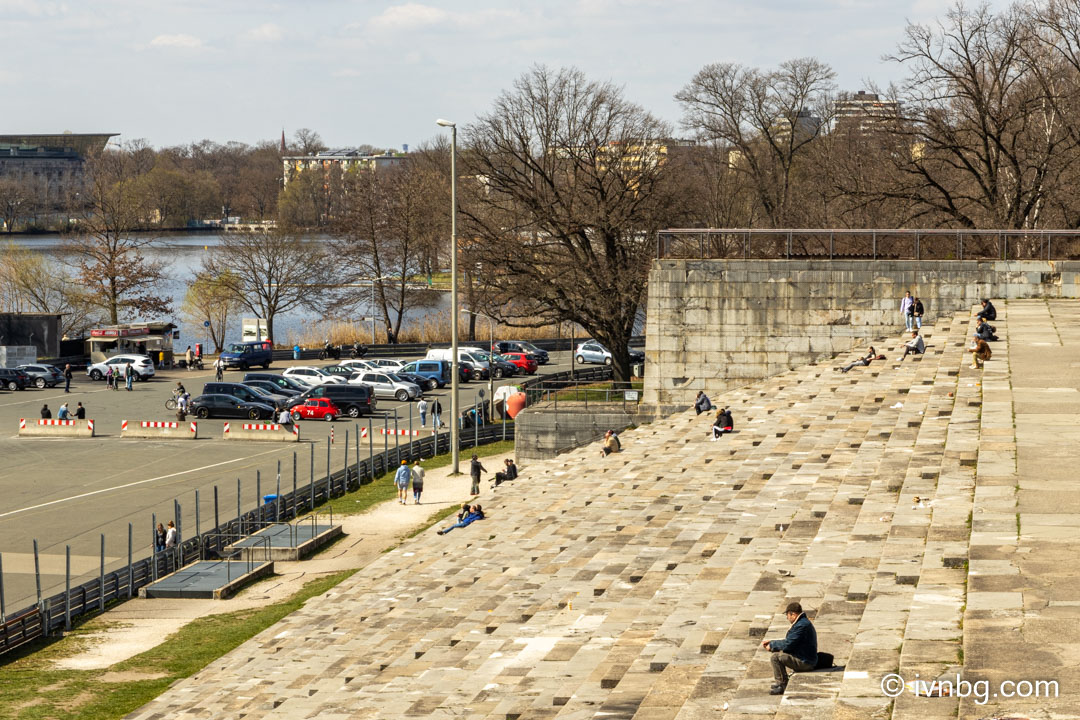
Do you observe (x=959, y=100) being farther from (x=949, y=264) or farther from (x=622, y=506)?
(x=622, y=506)

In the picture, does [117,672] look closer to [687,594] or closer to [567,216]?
[687,594]

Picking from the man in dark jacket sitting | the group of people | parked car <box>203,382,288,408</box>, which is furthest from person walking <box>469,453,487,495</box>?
the man in dark jacket sitting

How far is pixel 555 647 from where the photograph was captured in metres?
14.4

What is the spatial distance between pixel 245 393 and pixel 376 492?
1660cm

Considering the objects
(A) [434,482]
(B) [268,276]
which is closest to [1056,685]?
(A) [434,482]

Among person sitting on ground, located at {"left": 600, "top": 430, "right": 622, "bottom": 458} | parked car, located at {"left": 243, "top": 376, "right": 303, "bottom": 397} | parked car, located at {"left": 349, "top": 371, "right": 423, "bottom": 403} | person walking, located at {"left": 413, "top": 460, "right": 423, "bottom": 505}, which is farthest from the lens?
parked car, located at {"left": 349, "top": 371, "right": 423, "bottom": 403}

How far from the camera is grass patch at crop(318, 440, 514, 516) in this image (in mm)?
33312

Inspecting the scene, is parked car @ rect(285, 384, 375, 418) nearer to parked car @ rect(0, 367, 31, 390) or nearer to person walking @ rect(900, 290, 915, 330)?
parked car @ rect(0, 367, 31, 390)

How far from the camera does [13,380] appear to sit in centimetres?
5822

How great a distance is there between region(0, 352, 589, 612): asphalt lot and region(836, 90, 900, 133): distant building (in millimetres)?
20219

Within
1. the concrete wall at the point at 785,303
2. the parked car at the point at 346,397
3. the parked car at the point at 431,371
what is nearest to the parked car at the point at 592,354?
the parked car at the point at 431,371

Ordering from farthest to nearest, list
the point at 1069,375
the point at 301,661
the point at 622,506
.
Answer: the point at 1069,375
the point at 622,506
the point at 301,661

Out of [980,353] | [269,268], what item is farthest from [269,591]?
[269,268]

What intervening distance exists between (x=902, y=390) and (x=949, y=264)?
888 cm
